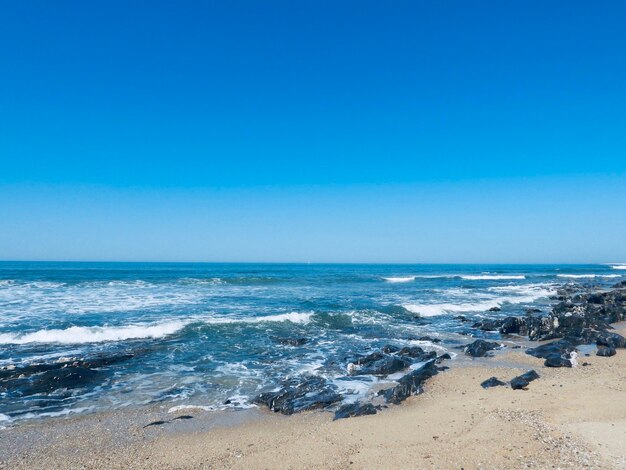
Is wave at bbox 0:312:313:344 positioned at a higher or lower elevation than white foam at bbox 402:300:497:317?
higher

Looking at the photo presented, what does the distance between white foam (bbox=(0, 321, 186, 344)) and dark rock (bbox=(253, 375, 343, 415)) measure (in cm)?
975

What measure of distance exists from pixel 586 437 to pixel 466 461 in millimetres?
2359

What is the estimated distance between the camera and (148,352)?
47.3 ft

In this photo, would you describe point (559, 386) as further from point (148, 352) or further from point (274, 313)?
point (274, 313)

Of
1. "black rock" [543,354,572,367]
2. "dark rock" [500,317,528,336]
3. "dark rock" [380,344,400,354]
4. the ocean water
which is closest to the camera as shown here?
the ocean water

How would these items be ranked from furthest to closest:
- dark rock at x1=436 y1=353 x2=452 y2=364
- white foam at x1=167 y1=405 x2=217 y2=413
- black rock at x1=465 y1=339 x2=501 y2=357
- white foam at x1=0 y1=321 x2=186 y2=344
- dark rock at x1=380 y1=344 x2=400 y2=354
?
white foam at x1=0 y1=321 x2=186 y2=344 → dark rock at x1=380 y1=344 x2=400 y2=354 → black rock at x1=465 y1=339 x2=501 y2=357 → dark rock at x1=436 y1=353 x2=452 y2=364 → white foam at x1=167 y1=405 x2=217 y2=413

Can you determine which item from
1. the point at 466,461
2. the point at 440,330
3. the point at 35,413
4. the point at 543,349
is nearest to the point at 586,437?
the point at 466,461

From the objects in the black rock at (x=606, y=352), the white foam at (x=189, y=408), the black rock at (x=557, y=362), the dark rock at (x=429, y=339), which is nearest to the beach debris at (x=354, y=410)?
the white foam at (x=189, y=408)

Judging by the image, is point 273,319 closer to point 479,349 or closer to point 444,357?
point 444,357

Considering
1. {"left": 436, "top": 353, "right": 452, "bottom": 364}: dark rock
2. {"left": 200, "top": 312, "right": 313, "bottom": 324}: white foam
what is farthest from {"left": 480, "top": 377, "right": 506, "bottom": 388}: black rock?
{"left": 200, "top": 312, "right": 313, "bottom": 324}: white foam

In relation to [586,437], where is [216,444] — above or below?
below

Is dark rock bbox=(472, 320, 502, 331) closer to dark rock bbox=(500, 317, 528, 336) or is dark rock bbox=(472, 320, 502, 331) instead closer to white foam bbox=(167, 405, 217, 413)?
dark rock bbox=(500, 317, 528, 336)

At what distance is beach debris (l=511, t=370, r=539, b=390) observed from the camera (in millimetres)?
9719

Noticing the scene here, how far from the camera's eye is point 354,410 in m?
8.54
